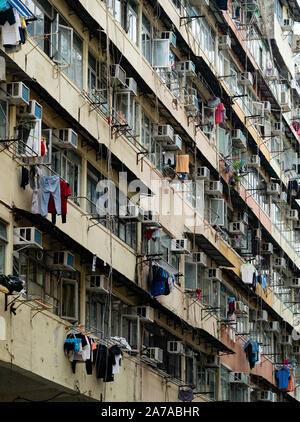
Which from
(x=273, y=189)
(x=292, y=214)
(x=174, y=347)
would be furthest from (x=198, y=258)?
(x=292, y=214)

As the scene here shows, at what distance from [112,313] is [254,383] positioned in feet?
31.3

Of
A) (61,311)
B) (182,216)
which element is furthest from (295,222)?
(61,311)

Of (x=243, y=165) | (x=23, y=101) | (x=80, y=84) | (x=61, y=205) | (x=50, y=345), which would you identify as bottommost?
(x=50, y=345)

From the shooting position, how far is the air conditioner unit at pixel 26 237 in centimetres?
1488

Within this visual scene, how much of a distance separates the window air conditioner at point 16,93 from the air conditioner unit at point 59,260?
2429 millimetres

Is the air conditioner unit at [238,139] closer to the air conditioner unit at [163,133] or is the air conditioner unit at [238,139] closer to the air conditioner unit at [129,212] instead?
the air conditioner unit at [163,133]

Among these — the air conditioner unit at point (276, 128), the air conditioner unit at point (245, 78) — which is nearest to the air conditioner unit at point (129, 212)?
the air conditioner unit at point (245, 78)

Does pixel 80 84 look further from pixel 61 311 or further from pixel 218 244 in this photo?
pixel 218 244

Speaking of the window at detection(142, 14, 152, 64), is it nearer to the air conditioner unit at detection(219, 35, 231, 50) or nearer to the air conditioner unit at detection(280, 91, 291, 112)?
the air conditioner unit at detection(219, 35, 231, 50)

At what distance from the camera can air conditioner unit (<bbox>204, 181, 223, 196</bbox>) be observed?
24797mm

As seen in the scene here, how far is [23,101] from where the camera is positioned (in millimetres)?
15086

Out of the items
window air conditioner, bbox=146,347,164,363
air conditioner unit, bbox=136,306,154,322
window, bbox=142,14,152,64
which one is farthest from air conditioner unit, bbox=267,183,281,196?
air conditioner unit, bbox=136,306,154,322

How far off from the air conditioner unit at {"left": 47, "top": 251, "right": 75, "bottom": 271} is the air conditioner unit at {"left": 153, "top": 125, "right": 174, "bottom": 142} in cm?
550

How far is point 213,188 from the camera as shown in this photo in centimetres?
2488
